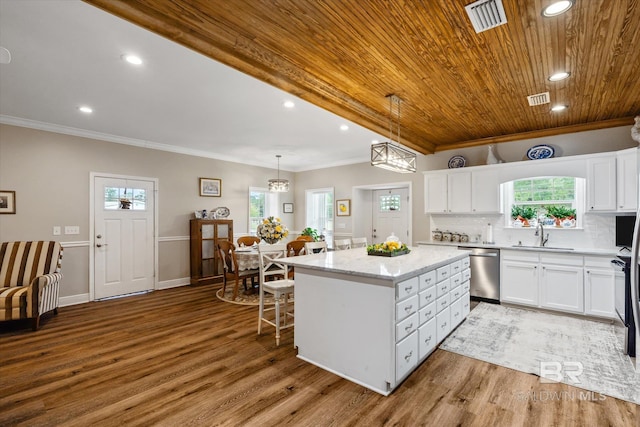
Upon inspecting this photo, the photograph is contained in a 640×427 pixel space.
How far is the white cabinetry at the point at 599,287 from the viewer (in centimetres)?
370

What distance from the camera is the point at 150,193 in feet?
18.3

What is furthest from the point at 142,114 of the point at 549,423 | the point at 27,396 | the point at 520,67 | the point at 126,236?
the point at 549,423

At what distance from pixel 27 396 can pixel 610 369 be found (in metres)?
4.74

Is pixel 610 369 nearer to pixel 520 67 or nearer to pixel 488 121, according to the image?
pixel 520 67

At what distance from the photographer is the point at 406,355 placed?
94.3 inches

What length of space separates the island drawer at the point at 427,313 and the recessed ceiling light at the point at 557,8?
7.65 ft

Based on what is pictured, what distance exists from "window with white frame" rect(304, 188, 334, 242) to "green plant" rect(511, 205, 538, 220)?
3.85 metres

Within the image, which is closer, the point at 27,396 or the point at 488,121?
the point at 27,396

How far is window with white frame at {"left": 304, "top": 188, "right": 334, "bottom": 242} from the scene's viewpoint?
25.1 feet

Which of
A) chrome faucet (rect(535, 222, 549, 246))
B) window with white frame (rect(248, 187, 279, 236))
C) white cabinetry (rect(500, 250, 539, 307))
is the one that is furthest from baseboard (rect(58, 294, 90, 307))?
chrome faucet (rect(535, 222, 549, 246))

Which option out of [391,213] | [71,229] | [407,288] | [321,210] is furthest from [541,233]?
[71,229]

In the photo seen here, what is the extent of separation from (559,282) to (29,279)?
706 centimetres

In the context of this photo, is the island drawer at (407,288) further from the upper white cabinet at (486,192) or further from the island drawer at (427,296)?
the upper white cabinet at (486,192)

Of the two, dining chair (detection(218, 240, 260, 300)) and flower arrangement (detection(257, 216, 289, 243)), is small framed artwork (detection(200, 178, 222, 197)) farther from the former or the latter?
flower arrangement (detection(257, 216, 289, 243))
